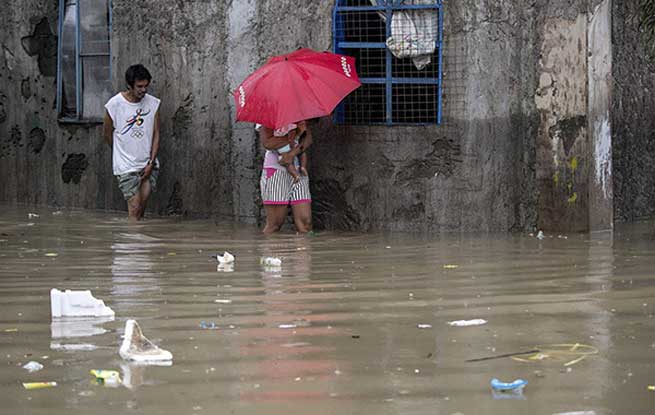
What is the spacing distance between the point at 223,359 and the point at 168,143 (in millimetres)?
7256

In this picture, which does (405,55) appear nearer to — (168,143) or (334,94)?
(334,94)

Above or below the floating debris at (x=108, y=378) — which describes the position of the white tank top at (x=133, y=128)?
above

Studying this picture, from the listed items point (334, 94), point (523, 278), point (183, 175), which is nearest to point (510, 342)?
point (523, 278)

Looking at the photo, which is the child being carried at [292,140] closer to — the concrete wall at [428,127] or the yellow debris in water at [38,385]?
the concrete wall at [428,127]

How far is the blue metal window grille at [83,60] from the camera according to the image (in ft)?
42.9

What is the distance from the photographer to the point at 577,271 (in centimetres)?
783

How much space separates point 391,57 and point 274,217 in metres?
1.58

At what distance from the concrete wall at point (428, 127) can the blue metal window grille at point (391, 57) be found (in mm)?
119

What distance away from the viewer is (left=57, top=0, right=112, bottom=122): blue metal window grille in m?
13.1

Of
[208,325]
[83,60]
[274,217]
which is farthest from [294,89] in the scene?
[208,325]

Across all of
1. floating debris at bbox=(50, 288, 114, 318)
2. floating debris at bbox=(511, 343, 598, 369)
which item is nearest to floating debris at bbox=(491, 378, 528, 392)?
floating debris at bbox=(511, 343, 598, 369)

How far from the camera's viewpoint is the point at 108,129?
1202cm

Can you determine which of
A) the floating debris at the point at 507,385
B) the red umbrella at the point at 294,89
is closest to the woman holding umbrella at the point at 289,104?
the red umbrella at the point at 294,89

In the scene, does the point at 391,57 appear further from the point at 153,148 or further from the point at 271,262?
the point at 271,262
